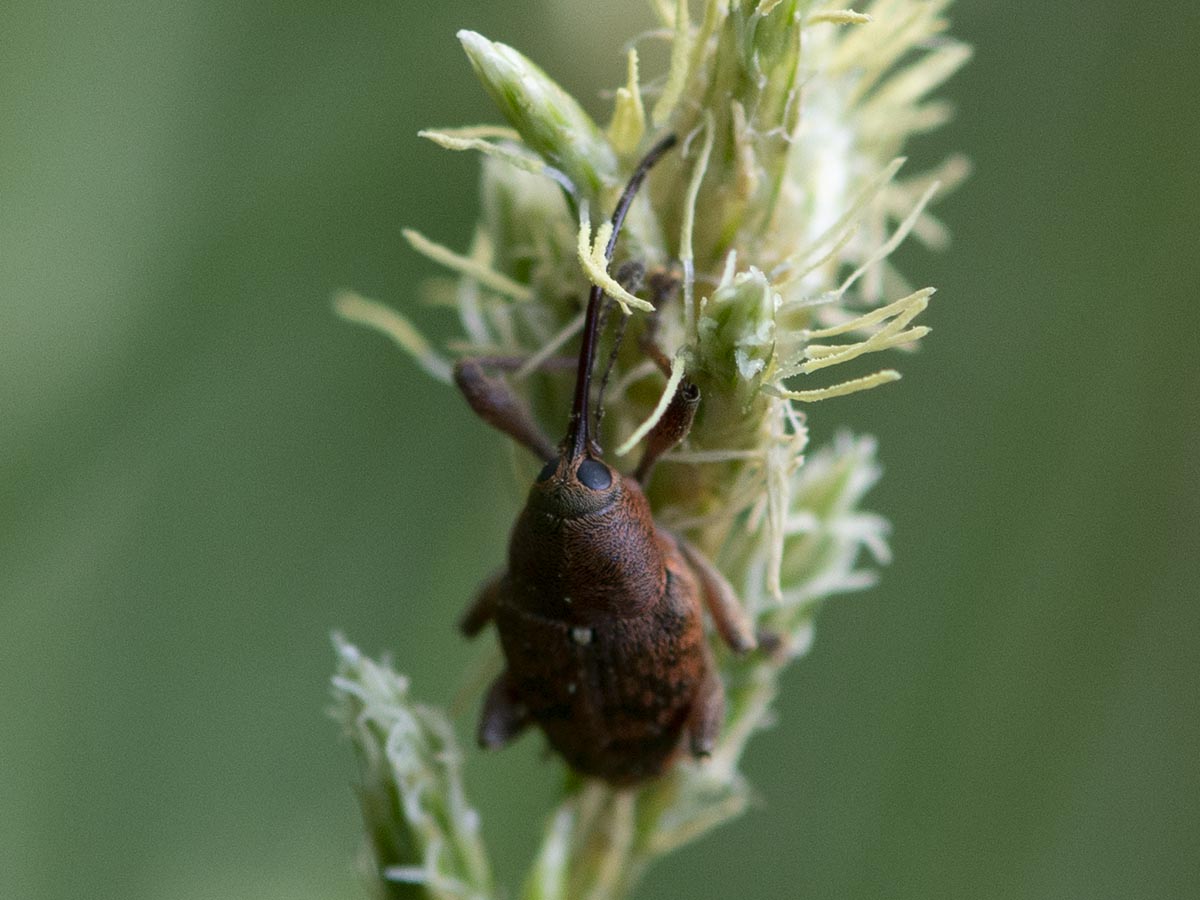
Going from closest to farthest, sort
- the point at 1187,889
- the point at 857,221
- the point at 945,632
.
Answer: the point at 857,221, the point at 1187,889, the point at 945,632

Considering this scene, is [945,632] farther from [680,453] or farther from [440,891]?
[440,891]

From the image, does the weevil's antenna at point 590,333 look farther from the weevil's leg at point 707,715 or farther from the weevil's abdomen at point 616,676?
the weevil's leg at point 707,715

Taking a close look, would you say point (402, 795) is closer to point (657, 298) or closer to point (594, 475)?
point (594, 475)

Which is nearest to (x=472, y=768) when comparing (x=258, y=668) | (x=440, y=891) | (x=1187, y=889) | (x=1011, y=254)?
(x=258, y=668)

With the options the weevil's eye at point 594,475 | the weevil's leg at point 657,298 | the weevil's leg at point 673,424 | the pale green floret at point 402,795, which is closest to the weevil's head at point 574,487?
the weevil's eye at point 594,475

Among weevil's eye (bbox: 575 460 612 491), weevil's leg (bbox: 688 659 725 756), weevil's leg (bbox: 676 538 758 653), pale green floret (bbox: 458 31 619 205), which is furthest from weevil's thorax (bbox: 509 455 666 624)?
pale green floret (bbox: 458 31 619 205)

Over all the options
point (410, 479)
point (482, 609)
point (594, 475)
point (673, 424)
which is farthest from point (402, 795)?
point (410, 479)
